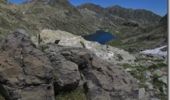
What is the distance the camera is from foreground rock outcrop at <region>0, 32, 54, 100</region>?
16984 mm

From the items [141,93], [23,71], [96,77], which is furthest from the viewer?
[141,93]

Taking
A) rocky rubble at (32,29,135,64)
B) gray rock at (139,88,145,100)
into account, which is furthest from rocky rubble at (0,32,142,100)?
rocky rubble at (32,29,135,64)

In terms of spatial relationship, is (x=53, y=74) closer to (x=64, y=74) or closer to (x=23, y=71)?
(x=64, y=74)

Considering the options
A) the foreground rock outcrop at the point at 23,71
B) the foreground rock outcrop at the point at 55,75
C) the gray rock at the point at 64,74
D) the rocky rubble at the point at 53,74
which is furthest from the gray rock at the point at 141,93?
the foreground rock outcrop at the point at 23,71

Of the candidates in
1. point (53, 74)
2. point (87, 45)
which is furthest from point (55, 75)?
point (87, 45)

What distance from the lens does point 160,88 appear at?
952 inches

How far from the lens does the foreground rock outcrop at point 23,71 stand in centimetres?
1698

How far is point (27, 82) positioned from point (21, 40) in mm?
1981

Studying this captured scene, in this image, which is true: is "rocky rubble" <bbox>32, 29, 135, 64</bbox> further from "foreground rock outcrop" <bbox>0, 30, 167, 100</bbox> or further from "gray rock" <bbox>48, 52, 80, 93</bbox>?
"gray rock" <bbox>48, 52, 80, 93</bbox>

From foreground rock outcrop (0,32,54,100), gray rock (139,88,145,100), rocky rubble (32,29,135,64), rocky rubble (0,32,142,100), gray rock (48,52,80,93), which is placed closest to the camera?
foreground rock outcrop (0,32,54,100)

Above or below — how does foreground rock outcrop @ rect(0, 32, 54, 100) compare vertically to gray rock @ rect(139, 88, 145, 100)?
above

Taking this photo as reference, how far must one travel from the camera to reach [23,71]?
1739cm

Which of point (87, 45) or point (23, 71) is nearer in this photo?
point (23, 71)

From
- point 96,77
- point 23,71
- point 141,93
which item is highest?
point 23,71
